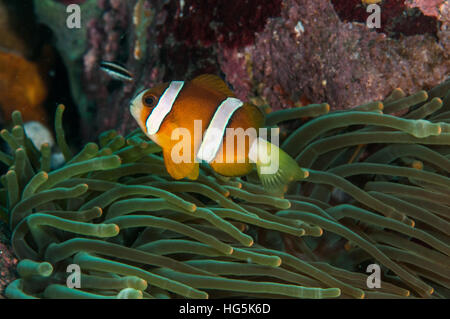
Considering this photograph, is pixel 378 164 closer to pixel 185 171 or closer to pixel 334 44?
pixel 334 44

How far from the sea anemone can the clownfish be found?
18 cm

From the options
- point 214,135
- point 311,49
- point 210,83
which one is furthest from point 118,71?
point 214,135

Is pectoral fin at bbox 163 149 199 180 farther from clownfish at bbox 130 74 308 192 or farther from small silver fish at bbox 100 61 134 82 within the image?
small silver fish at bbox 100 61 134 82

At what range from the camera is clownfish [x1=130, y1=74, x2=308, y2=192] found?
4.05ft

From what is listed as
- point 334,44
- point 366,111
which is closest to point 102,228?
point 366,111

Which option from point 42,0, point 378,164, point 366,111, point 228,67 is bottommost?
point 378,164

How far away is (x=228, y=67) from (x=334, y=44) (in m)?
0.52

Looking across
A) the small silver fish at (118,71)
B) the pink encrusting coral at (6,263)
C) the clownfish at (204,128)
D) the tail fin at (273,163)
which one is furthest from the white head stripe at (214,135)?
the small silver fish at (118,71)

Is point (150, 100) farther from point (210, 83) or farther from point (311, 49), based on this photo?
point (311, 49)

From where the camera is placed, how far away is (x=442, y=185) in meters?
A: 1.53

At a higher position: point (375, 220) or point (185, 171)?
point (185, 171)

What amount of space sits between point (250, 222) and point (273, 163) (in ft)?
0.78

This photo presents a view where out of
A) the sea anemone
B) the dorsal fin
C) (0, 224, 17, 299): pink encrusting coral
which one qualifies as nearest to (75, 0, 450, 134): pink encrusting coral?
the sea anemone

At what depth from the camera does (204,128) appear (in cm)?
125
